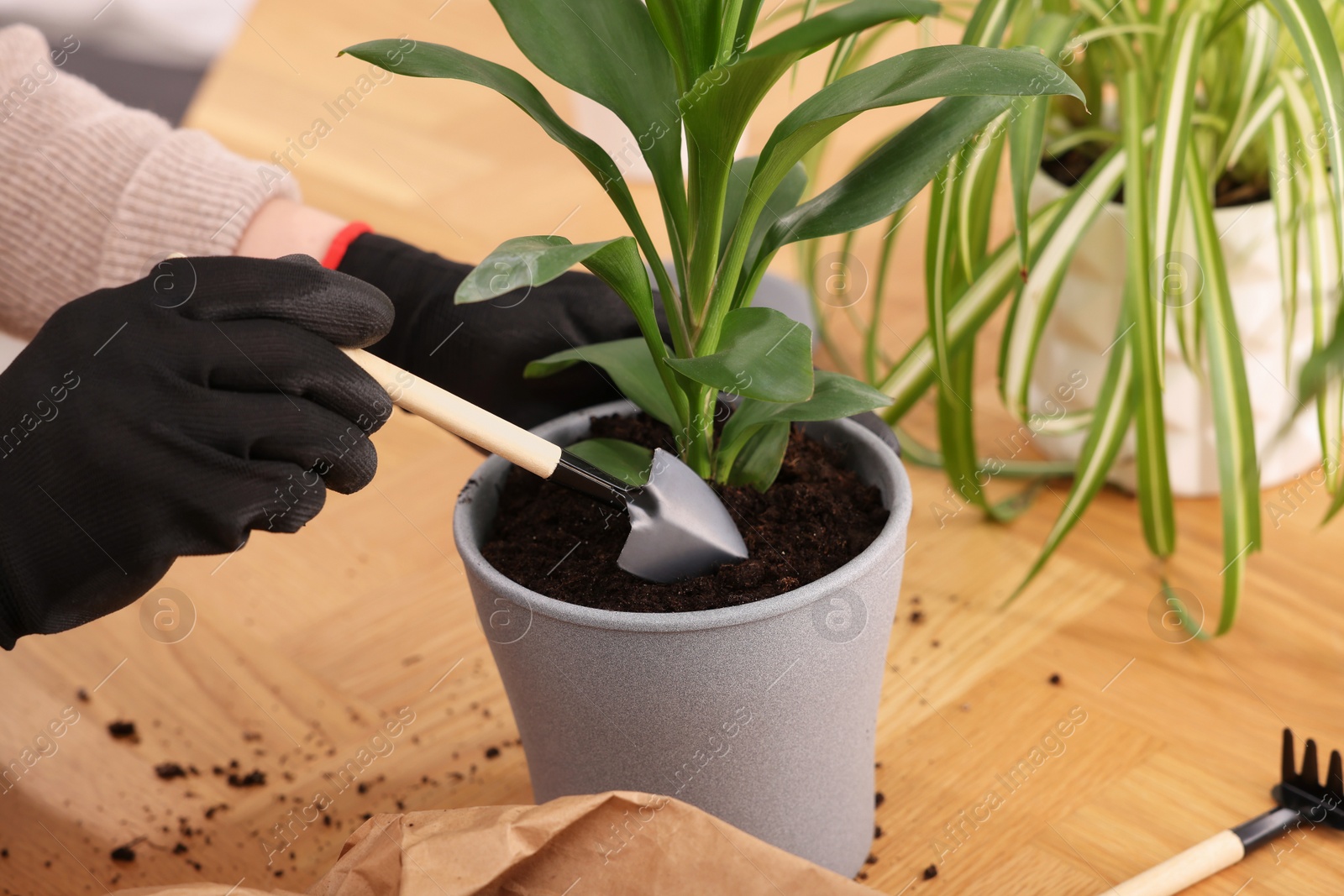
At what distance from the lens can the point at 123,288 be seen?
0.60 m

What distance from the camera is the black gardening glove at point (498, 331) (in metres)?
0.82

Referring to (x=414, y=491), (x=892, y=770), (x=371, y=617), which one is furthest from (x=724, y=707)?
(x=414, y=491)

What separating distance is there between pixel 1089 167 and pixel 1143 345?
0.98ft

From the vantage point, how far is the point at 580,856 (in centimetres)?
59

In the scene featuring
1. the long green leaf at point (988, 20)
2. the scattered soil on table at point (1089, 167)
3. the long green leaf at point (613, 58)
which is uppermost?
the long green leaf at point (613, 58)

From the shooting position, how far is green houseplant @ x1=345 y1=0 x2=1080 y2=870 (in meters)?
0.53

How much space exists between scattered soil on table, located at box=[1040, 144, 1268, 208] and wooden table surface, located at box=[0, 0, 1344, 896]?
27 cm

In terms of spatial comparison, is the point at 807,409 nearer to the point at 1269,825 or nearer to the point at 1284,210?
the point at 1269,825

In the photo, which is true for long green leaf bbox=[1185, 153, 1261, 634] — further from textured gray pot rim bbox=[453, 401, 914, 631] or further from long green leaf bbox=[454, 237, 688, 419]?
long green leaf bbox=[454, 237, 688, 419]

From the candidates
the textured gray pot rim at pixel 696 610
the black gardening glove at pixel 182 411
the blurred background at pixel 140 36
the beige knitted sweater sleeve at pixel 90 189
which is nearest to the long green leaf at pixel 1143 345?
the textured gray pot rim at pixel 696 610

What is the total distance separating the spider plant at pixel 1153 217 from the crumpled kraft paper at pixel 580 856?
444 mm

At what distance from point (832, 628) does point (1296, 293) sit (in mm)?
636

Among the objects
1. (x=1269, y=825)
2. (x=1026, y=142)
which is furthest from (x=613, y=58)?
(x=1269, y=825)

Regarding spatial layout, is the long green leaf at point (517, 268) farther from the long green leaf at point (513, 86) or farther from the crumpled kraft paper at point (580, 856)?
the crumpled kraft paper at point (580, 856)
